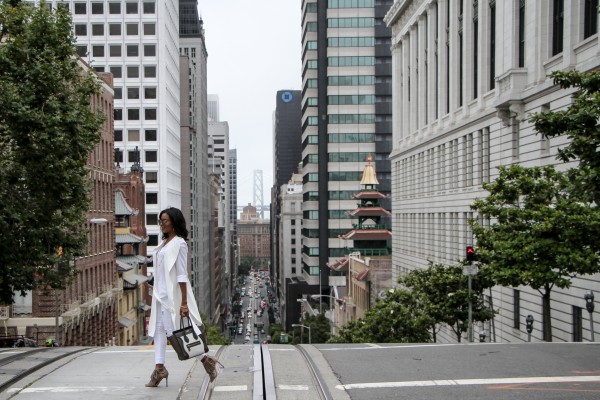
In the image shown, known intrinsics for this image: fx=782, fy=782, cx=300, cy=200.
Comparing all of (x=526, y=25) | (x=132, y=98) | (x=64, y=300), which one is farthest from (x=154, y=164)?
(x=526, y=25)

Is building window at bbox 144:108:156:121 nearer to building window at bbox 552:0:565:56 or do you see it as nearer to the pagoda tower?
the pagoda tower

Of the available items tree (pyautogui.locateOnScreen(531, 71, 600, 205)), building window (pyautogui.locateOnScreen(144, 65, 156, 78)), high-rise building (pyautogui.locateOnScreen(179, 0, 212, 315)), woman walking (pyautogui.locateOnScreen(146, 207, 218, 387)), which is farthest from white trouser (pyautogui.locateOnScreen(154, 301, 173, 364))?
high-rise building (pyautogui.locateOnScreen(179, 0, 212, 315))

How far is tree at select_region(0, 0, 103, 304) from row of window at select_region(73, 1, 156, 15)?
222 feet

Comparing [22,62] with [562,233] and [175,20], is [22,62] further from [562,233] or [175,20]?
[175,20]

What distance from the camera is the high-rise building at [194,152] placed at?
4700 inches

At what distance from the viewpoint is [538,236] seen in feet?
77.3

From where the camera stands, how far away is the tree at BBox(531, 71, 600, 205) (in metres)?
14.4

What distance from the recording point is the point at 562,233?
22703 millimetres

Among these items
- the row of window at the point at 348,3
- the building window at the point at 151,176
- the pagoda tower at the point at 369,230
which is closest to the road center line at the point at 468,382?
the pagoda tower at the point at 369,230

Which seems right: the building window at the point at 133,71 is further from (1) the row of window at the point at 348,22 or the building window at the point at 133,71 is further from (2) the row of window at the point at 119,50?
(1) the row of window at the point at 348,22

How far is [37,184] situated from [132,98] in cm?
7035

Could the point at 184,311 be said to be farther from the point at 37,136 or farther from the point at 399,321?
the point at 399,321

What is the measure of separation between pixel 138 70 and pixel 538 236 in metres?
71.9

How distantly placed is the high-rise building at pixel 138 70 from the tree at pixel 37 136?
65637mm
